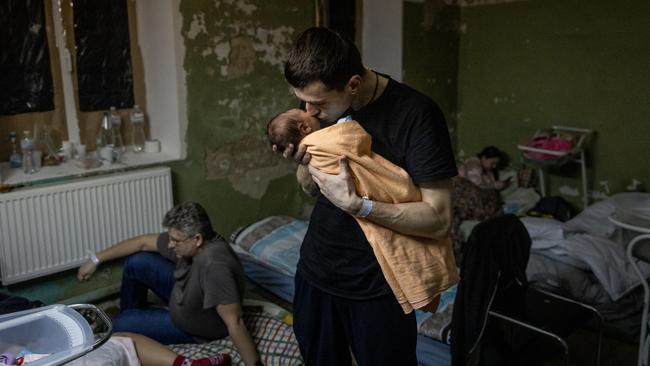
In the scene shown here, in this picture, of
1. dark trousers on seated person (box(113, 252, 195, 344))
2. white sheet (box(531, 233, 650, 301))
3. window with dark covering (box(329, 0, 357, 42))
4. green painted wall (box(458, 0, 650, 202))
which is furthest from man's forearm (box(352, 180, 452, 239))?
green painted wall (box(458, 0, 650, 202))

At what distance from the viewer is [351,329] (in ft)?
4.83

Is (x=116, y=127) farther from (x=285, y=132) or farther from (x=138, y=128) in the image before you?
(x=285, y=132)

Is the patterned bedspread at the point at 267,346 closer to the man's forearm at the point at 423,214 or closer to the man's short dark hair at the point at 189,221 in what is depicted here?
the man's short dark hair at the point at 189,221

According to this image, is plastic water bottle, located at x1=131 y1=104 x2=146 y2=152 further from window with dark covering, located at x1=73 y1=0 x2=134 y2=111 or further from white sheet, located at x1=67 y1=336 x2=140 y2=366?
white sheet, located at x1=67 y1=336 x2=140 y2=366

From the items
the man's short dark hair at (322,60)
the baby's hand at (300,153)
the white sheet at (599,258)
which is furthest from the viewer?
the white sheet at (599,258)

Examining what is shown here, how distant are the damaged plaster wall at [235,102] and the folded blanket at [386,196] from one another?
2.07 meters

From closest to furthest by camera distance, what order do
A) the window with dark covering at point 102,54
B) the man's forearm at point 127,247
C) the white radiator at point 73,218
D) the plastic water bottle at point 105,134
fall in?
the white radiator at point 73,218 → the man's forearm at point 127,247 → the window with dark covering at point 102,54 → the plastic water bottle at point 105,134

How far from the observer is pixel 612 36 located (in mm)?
3971

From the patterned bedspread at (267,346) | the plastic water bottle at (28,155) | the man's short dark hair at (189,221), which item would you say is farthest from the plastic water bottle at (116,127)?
the patterned bedspread at (267,346)

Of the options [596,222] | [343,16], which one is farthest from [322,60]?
[343,16]

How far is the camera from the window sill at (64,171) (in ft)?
8.87

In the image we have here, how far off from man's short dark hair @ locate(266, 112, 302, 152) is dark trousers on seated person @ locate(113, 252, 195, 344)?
1.33 metres

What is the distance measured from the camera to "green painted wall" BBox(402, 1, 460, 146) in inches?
169

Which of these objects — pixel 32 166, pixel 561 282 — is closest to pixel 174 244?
pixel 32 166
